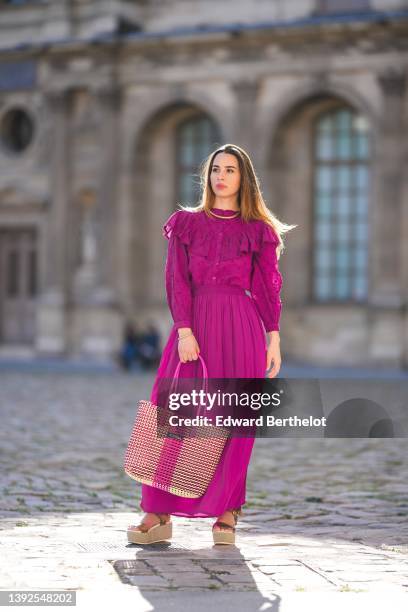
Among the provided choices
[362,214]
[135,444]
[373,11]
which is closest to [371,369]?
[362,214]

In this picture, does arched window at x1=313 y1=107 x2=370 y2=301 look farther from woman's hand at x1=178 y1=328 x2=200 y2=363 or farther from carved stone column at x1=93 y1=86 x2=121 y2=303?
woman's hand at x1=178 y1=328 x2=200 y2=363

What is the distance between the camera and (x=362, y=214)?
27188mm

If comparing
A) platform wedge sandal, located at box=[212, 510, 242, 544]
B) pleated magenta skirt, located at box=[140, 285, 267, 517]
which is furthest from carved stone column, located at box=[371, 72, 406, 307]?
platform wedge sandal, located at box=[212, 510, 242, 544]

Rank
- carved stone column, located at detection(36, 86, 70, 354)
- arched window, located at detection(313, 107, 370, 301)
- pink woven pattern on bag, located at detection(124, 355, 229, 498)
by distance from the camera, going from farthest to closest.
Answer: carved stone column, located at detection(36, 86, 70, 354) < arched window, located at detection(313, 107, 370, 301) < pink woven pattern on bag, located at detection(124, 355, 229, 498)

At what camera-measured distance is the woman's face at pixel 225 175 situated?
21.8 feet

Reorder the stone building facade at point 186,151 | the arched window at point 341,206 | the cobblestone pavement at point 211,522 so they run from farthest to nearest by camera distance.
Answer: the arched window at point 341,206
the stone building facade at point 186,151
the cobblestone pavement at point 211,522

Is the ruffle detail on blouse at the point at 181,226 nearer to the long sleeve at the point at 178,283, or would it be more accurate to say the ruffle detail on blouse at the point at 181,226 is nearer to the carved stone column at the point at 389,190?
the long sleeve at the point at 178,283

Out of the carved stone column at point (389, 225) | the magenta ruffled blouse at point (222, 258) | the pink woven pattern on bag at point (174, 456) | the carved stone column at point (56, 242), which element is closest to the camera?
the pink woven pattern on bag at point (174, 456)

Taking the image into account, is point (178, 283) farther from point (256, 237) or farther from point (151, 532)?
point (151, 532)

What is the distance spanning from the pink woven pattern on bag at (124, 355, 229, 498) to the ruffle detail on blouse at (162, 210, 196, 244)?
2.03 feet

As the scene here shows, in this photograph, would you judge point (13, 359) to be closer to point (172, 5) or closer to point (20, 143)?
point (20, 143)

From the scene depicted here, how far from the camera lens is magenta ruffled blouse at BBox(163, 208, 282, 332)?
6.56 metres

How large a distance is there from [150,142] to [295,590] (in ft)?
78.9

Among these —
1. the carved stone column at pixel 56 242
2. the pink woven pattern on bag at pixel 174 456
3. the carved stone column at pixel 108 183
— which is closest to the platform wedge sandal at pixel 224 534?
the pink woven pattern on bag at pixel 174 456
